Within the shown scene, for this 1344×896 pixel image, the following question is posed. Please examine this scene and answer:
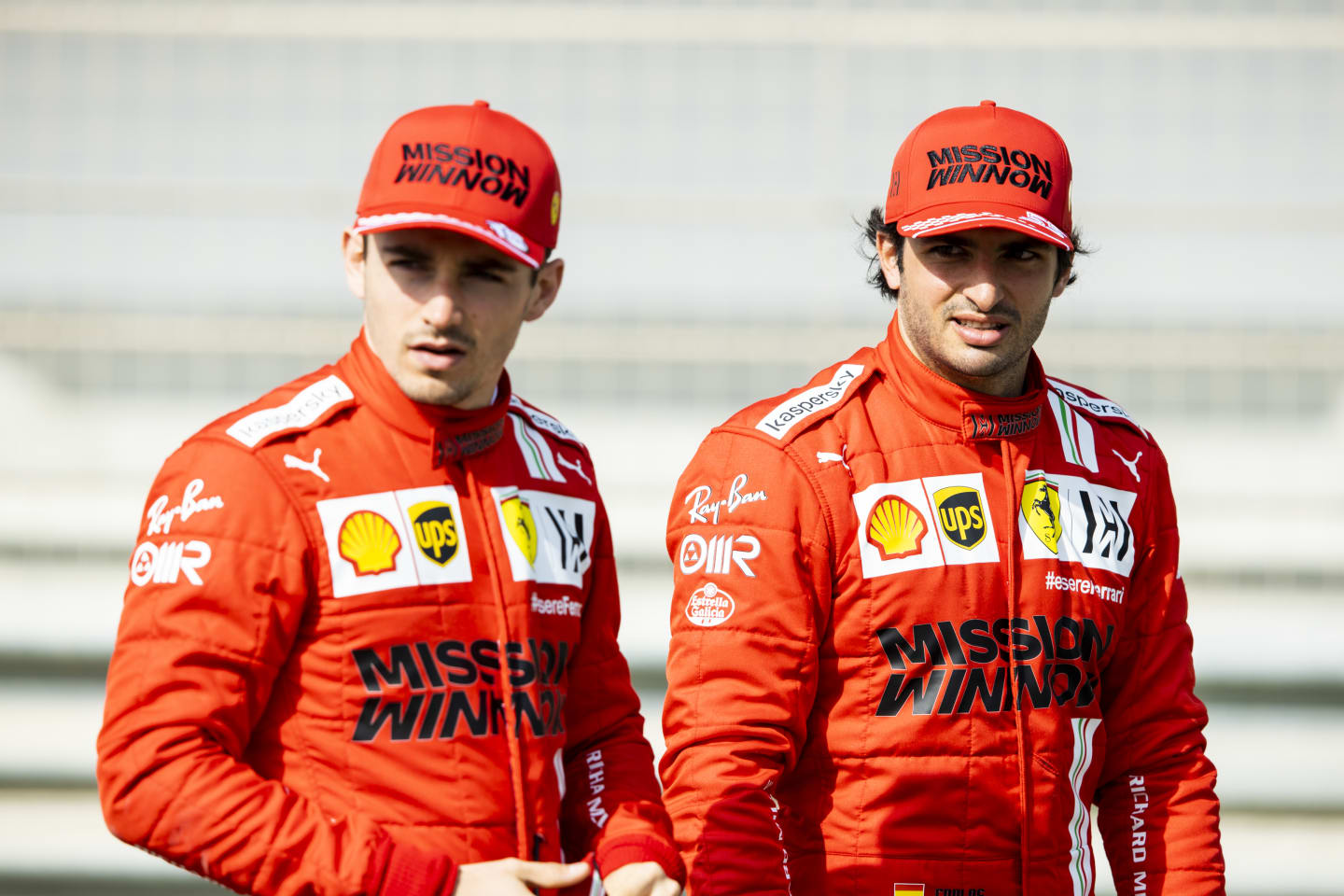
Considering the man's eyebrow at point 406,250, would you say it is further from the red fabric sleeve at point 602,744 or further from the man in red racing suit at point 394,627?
the red fabric sleeve at point 602,744

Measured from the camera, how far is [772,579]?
7.73ft

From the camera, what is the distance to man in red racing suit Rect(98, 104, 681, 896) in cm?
181

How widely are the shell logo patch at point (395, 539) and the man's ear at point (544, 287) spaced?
294mm

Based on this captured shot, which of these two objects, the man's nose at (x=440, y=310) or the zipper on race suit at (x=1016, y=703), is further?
the zipper on race suit at (x=1016, y=703)

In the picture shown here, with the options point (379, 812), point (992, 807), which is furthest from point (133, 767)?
point (992, 807)

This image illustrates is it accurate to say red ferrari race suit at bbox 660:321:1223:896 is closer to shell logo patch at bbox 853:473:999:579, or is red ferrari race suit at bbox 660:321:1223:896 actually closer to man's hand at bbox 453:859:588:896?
shell logo patch at bbox 853:473:999:579

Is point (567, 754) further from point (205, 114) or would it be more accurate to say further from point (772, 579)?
point (205, 114)

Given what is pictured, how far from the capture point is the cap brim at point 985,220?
8.10ft

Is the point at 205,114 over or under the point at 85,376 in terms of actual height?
over

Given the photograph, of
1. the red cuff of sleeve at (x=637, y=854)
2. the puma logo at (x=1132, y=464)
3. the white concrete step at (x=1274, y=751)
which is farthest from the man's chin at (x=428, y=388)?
the white concrete step at (x=1274, y=751)

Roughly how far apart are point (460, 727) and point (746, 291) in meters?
2.07

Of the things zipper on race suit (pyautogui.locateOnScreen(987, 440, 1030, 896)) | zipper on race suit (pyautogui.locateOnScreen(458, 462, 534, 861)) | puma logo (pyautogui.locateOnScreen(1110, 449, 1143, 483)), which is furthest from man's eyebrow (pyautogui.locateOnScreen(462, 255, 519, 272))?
puma logo (pyautogui.locateOnScreen(1110, 449, 1143, 483))

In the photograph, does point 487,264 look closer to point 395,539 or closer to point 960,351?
point 395,539

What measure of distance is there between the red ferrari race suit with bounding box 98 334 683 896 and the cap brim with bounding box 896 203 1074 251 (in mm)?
759
